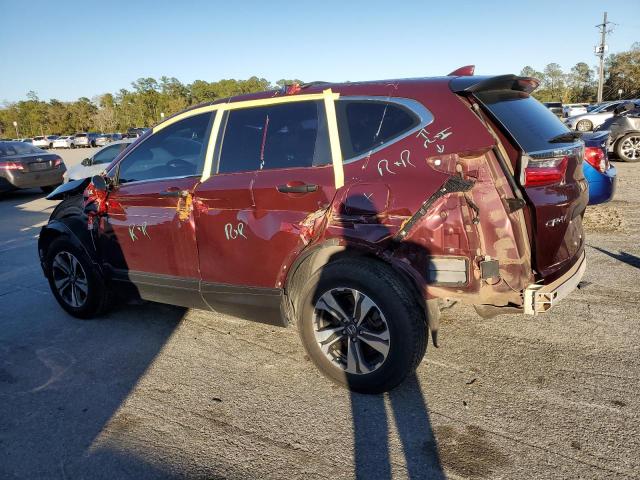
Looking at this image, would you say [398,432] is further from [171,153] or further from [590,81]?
[590,81]

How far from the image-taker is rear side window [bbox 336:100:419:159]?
2.91m

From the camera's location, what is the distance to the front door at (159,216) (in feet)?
12.1

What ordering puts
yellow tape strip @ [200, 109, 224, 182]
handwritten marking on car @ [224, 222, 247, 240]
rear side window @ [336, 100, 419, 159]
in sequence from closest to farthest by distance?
rear side window @ [336, 100, 419, 159], handwritten marking on car @ [224, 222, 247, 240], yellow tape strip @ [200, 109, 224, 182]

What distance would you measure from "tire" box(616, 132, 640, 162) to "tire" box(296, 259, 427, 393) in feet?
41.7

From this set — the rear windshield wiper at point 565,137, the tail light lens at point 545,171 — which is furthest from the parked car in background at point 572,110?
the tail light lens at point 545,171

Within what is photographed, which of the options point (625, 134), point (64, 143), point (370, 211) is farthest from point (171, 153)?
point (64, 143)

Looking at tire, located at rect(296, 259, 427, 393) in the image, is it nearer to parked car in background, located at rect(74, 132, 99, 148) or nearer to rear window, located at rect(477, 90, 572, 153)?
rear window, located at rect(477, 90, 572, 153)

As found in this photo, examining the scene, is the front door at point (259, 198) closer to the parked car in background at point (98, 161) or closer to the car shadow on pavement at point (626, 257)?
the car shadow on pavement at point (626, 257)

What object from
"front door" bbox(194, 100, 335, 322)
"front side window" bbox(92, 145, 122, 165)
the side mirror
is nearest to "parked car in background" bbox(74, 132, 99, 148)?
"front side window" bbox(92, 145, 122, 165)

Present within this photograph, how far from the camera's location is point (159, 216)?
12.6ft

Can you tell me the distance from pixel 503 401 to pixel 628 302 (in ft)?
7.04

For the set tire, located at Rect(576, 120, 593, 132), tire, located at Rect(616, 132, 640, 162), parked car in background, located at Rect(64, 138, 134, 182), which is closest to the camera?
parked car in background, located at Rect(64, 138, 134, 182)

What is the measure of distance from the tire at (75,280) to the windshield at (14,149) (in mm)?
10682

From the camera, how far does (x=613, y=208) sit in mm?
7918
